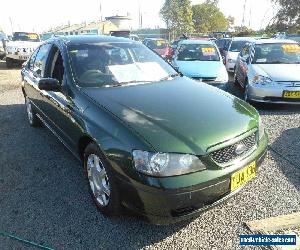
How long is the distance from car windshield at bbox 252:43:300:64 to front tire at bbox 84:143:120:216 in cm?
544

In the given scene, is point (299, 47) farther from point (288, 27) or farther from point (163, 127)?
point (288, 27)

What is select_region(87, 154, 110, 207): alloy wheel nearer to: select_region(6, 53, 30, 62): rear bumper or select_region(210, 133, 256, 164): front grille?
select_region(210, 133, 256, 164): front grille

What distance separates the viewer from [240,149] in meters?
2.78

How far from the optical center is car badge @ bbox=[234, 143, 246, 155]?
2735mm

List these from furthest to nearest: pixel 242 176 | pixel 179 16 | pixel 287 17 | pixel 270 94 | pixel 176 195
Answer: pixel 179 16
pixel 287 17
pixel 270 94
pixel 242 176
pixel 176 195

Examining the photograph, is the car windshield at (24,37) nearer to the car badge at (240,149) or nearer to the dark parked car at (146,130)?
the dark parked car at (146,130)

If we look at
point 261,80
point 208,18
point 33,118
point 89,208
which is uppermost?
point 208,18

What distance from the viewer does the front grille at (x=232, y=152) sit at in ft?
8.50

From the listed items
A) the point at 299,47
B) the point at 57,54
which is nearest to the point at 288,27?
the point at 299,47

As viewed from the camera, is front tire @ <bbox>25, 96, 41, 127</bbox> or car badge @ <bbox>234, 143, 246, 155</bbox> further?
front tire @ <bbox>25, 96, 41, 127</bbox>

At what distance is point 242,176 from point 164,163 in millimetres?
780

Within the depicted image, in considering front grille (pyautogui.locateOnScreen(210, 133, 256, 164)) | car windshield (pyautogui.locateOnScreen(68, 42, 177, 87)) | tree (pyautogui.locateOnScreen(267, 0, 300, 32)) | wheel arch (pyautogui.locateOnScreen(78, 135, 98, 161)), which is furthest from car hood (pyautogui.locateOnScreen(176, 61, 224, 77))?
tree (pyautogui.locateOnScreen(267, 0, 300, 32))

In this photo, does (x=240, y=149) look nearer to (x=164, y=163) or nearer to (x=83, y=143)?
(x=164, y=163)

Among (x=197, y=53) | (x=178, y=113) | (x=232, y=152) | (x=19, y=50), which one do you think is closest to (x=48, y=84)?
(x=178, y=113)
